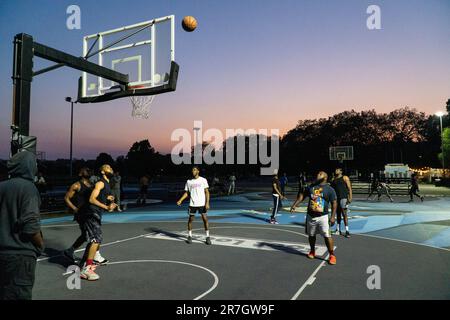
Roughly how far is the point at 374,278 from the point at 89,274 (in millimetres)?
5145

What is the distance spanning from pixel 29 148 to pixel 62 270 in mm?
3349

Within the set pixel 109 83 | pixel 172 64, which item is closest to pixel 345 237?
pixel 172 64

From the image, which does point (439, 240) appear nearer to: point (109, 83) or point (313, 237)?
point (313, 237)

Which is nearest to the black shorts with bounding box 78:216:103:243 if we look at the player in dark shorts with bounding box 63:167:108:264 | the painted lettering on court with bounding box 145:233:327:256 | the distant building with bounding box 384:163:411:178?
the player in dark shorts with bounding box 63:167:108:264

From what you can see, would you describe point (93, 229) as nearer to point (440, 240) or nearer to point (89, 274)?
point (89, 274)

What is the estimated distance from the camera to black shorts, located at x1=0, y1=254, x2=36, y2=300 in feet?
10.0

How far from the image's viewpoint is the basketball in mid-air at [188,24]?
8578 millimetres

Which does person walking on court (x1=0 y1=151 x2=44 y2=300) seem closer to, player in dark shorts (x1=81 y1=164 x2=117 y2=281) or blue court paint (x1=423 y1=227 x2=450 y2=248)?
player in dark shorts (x1=81 y1=164 x2=117 y2=281)

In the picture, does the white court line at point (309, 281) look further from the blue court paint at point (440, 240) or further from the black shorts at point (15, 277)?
the blue court paint at point (440, 240)

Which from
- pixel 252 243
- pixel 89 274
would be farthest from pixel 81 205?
pixel 252 243
